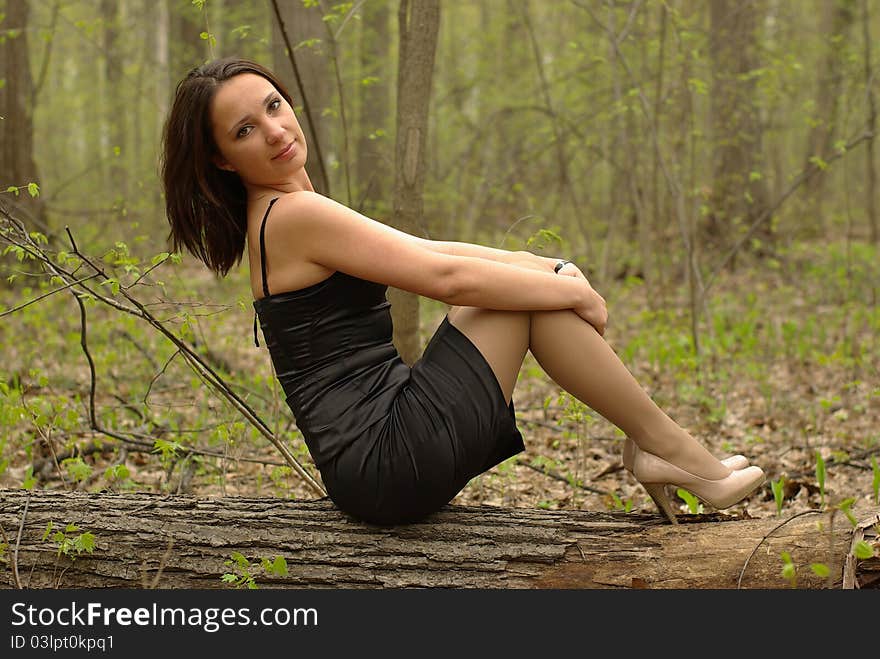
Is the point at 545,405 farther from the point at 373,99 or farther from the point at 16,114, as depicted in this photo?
the point at 373,99

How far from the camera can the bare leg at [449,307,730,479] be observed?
9.27ft

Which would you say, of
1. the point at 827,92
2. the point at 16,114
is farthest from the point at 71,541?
the point at 827,92

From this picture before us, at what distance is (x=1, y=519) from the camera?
291 centimetres

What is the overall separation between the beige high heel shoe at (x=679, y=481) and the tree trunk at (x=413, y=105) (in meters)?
1.70

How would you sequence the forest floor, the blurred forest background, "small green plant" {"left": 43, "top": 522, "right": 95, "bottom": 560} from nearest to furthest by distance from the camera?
"small green plant" {"left": 43, "top": 522, "right": 95, "bottom": 560} → the forest floor → the blurred forest background

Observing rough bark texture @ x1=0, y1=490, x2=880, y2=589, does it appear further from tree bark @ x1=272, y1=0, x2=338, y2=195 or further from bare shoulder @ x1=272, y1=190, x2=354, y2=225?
tree bark @ x1=272, y1=0, x2=338, y2=195

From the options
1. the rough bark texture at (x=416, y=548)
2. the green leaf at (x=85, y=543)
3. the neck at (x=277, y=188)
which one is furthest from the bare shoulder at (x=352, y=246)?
the green leaf at (x=85, y=543)

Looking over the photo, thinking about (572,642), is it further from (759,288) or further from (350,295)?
(759,288)

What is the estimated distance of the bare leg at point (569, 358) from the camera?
2.83 metres

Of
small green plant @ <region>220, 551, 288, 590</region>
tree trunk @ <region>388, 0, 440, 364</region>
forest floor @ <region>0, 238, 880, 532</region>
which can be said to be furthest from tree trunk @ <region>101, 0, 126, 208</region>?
small green plant @ <region>220, 551, 288, 590</region>

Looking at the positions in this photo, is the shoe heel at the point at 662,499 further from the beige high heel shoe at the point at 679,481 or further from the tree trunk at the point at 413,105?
the tree trunk at the point at 413,105

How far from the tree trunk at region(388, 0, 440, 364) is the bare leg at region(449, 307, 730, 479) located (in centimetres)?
141

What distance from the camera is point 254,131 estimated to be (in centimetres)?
277

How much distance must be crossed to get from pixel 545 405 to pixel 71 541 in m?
1.90
